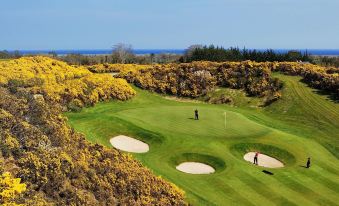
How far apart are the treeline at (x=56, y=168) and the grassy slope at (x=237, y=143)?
554 cm

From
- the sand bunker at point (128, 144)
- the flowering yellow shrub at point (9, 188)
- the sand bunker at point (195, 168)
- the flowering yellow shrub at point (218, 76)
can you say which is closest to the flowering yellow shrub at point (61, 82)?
the flowering yellow shrub at point (218, 76)

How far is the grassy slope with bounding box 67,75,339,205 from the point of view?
3259 cm

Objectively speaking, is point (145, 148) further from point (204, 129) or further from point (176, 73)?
point (176, 73)

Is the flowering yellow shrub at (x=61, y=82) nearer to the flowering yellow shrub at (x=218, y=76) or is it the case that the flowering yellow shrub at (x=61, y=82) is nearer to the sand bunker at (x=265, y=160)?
the flowering yellow shrub at (x=218, y=76)

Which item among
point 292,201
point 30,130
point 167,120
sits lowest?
point 292,201

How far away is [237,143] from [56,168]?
22969mm

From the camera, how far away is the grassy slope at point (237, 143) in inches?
1283

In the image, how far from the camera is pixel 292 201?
3148cm

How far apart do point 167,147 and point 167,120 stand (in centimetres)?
728

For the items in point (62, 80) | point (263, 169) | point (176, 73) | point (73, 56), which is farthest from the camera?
point (73, 56)

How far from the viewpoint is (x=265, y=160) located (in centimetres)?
4097

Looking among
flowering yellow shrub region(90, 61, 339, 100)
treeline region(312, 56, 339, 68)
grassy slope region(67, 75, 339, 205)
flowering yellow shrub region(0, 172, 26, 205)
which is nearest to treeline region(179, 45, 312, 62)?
treeline region(312, 56, 339, 68)

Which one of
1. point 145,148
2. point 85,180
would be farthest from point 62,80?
point 85,180

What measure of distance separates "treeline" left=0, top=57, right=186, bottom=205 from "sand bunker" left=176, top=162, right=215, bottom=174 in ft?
25.7
